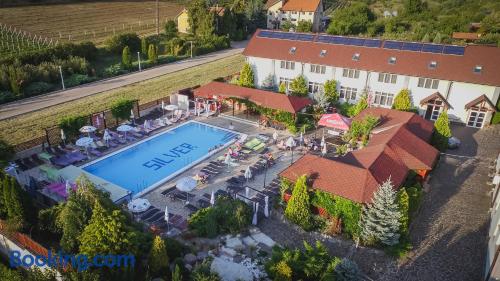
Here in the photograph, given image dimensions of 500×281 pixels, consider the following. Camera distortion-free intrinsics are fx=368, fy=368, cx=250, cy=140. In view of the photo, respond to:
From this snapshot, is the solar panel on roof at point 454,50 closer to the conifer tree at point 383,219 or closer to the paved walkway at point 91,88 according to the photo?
the conifer tree at point 383,219

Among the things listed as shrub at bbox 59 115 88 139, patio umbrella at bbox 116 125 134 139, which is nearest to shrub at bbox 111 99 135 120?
patio umbrella at bbox 116 125 134 139

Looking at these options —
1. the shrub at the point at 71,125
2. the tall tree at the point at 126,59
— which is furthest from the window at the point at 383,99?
the tall tree at the point at 126,59

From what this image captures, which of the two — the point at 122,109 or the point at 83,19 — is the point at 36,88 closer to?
the point at 122,109

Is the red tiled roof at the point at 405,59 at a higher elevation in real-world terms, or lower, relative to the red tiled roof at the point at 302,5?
lower

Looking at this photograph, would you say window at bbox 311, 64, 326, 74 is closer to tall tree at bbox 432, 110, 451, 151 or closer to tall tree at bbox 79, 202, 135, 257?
tall tree at bbox 432, 110, 451, 151

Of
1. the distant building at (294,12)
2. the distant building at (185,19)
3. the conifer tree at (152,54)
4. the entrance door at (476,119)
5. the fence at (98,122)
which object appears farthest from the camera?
the distant building at (294,12)

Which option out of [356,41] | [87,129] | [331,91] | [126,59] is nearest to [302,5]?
[126,59]

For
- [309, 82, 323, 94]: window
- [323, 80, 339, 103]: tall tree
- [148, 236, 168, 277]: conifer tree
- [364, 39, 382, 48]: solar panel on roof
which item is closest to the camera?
[148, 236, 168, 277]: conifer tree
